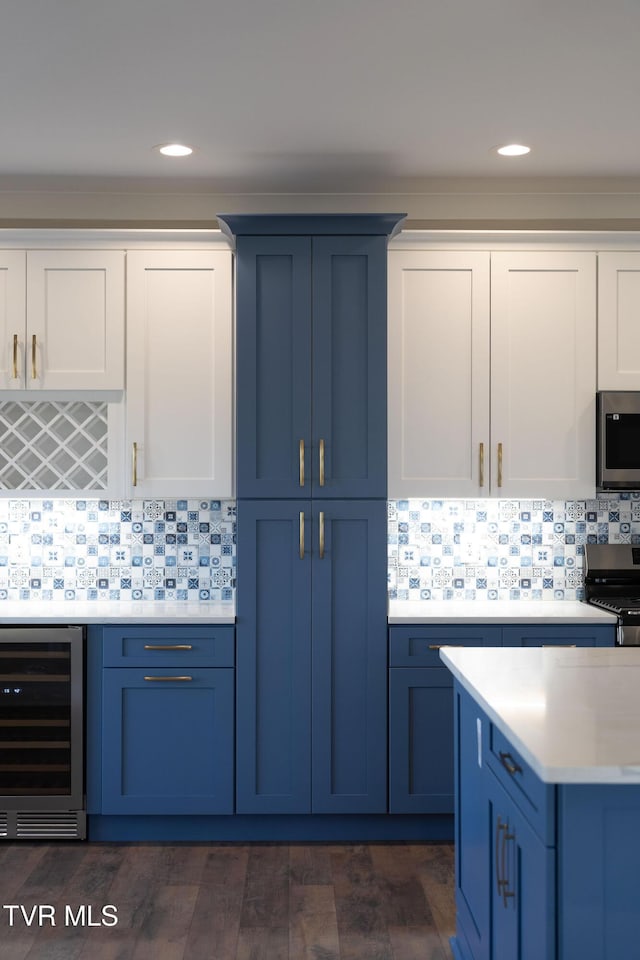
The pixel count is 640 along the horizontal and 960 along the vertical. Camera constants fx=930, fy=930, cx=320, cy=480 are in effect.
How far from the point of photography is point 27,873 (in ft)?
11.1

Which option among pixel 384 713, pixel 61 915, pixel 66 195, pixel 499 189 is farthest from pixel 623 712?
pixel 66 195

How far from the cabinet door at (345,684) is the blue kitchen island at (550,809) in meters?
1.09

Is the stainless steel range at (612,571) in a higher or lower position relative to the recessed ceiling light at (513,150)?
lower

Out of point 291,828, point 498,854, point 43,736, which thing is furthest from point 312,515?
point 498,854

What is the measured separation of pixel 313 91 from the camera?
9.91 feet

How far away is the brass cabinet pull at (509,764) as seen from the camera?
1999 mm

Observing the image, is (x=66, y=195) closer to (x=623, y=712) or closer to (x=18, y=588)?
(x=18, y=588)

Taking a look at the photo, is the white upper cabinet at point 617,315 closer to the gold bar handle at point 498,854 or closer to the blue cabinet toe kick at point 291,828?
the blue cabinet toe kick at point 291,828

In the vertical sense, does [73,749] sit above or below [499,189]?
below

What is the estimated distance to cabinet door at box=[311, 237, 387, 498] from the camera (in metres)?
3.72

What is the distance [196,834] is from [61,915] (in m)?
0.76

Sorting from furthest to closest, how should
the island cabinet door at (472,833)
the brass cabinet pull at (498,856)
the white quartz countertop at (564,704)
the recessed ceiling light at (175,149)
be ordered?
the recessed ceiling light at (175,149) < the island cabinet door at (472,833) < the brass cabinet pull at (498,856) < the white quartz countertop at (564,704)

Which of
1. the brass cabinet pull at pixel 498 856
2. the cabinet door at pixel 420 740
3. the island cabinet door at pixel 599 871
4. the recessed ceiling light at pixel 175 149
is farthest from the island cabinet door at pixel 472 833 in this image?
the recessed ceiling light at pixel 175 149

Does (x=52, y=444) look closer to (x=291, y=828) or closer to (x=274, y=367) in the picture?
(x=274, y=367)
